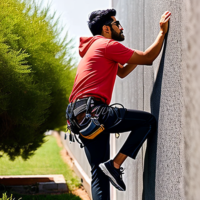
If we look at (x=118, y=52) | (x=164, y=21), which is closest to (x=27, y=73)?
(x=118, y=52)

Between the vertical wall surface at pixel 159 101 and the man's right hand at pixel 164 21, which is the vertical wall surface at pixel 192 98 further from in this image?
the man's right hand at pixel 164 21

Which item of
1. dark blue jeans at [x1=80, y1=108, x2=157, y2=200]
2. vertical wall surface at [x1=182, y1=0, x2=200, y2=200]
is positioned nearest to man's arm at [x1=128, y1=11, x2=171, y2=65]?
dark blue jeans at [x1=80, y1=108, x2=157, y2=200]

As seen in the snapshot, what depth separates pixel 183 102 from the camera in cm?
195

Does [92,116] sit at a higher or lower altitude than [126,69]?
lower

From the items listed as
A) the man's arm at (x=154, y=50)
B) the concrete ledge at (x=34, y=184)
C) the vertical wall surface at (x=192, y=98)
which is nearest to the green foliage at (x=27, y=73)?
the concrete ledge at (x=34, y=184)

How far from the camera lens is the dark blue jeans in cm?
278

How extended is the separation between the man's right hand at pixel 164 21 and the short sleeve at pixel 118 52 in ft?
1.13

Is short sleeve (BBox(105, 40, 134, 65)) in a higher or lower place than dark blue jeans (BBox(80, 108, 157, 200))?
higher

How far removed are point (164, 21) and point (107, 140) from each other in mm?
1132

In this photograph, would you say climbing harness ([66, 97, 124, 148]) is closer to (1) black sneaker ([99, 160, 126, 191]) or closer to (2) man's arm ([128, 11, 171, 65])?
(1) black sneaker ([99, 160, 126, 191])

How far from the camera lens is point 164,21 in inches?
96.3

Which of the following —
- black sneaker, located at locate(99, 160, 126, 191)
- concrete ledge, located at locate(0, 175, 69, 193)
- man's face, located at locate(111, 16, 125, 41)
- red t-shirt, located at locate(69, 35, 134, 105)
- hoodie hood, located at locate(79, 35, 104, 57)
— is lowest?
concrete ledge, located at locate(0, 175, 69, 193)

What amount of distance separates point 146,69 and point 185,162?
1506mm

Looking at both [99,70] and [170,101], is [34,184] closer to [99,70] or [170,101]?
[99,70]
